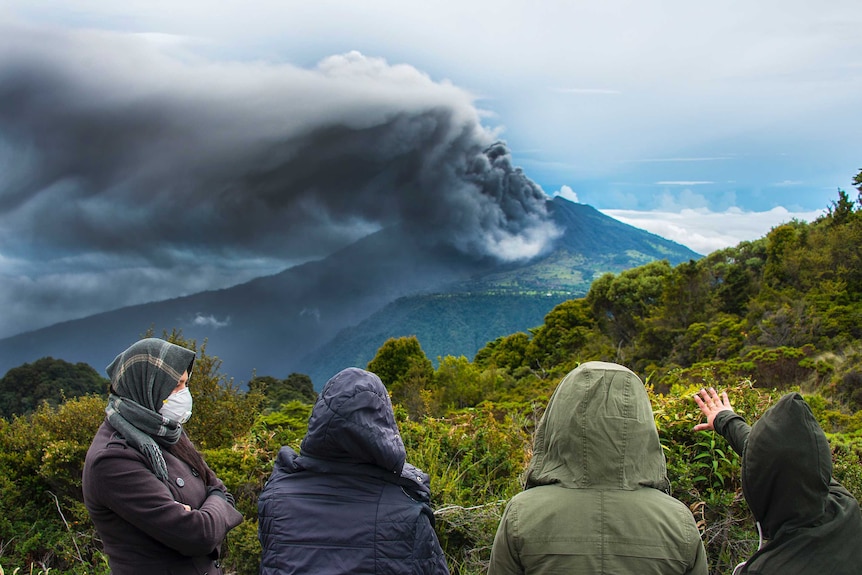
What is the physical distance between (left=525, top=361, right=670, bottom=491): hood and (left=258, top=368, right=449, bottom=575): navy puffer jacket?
489mm

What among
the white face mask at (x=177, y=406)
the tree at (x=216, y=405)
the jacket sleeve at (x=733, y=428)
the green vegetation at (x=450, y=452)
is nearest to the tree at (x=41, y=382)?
the green vegetation at (x=450, y=452)

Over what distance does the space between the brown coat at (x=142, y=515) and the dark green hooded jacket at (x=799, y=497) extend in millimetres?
2012

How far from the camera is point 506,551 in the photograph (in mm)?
2000

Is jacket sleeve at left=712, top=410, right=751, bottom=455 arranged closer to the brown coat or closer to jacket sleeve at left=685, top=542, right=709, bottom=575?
jacket sleeve at left=685, top=542, right=709, bottom=575

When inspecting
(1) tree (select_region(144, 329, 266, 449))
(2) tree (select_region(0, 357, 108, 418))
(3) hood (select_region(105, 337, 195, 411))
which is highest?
(3) hood (select_region(105, 337, 195, 411))

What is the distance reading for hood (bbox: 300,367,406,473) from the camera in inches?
79.8

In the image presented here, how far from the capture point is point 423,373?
31.3m

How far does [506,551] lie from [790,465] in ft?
3.05

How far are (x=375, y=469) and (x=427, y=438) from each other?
2309mm

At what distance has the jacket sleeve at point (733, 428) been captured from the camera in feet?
7.84

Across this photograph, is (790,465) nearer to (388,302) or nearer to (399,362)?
(399,362)

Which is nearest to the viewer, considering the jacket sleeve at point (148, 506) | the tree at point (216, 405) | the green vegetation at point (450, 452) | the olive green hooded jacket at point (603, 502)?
the olive green hooded jacket at point (603, 502)

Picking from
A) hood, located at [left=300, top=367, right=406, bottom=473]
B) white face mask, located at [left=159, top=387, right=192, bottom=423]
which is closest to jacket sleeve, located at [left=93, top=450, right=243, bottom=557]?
white face mask, located at [left=159, top=387, right=192, bottom=423]

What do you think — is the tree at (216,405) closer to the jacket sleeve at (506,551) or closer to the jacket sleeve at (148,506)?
the jacket sleeve at (148,506)
